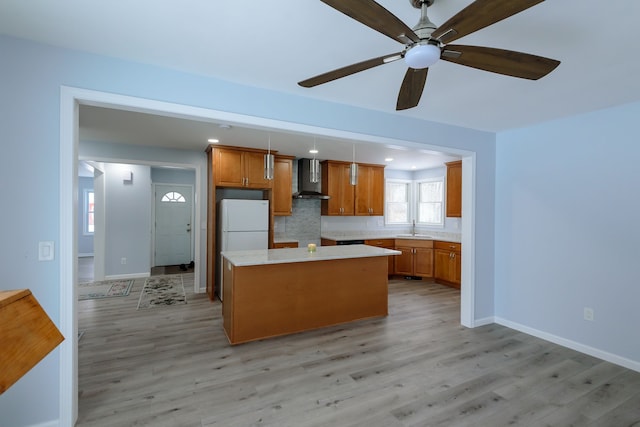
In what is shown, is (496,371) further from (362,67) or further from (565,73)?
(362,67)

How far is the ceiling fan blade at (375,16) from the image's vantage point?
1086 millimetres

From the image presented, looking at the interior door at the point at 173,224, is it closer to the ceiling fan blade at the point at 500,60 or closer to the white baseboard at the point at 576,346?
the white baseboard at the point at 576,346

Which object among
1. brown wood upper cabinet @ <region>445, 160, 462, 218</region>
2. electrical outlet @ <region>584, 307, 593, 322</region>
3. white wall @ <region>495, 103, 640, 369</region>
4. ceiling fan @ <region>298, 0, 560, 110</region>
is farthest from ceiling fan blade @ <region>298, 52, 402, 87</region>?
brown wood upper cabinet @ <region>445, 160, 462, 218</region>

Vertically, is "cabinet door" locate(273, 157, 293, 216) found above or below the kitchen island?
above

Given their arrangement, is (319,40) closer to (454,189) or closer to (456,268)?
(454,189)

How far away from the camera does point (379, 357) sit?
278 cm

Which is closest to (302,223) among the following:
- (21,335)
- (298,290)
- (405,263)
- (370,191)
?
(370,191)

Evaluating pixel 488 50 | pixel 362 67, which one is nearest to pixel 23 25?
pixel 362 67

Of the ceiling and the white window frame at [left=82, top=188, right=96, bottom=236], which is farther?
the white window frame at [left=82, top=188, right=96, bottom=236]

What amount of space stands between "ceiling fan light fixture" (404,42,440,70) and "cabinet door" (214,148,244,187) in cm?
359

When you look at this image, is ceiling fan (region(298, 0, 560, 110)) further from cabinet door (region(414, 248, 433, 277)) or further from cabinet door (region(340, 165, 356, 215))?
cabinet door (region(414, 248, 433, 277))

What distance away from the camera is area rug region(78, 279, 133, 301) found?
4.68m

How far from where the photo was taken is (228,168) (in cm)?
450

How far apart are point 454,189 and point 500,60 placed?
14.2ft
